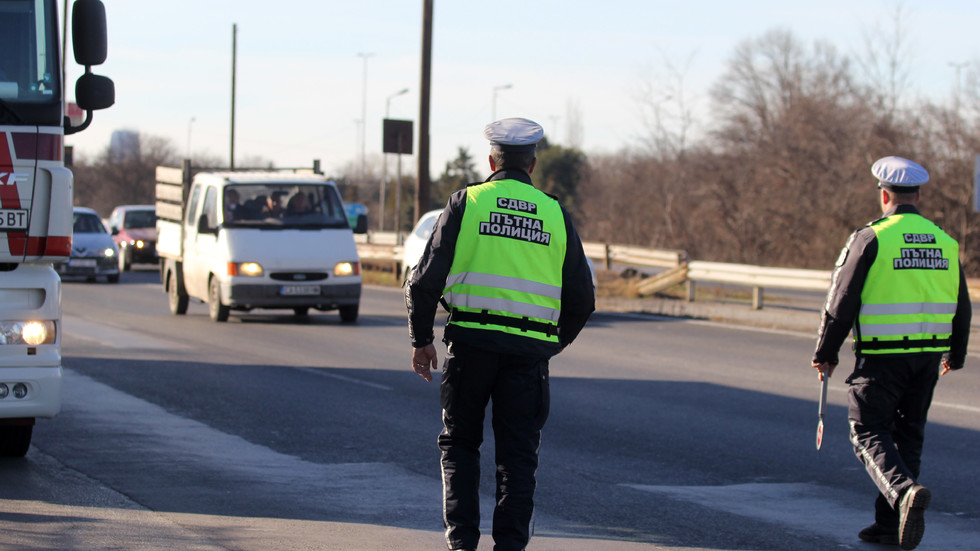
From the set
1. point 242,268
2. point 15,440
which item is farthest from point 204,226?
point 15,440

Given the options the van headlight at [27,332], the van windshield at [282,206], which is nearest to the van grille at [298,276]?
the van windshield at [282,206]

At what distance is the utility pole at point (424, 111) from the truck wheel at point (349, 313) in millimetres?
7616

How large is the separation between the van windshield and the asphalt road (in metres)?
3.13

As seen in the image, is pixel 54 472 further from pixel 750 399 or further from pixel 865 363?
pixel 750 399

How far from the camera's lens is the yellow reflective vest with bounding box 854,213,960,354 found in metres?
5.88

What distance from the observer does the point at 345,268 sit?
55.2 ft

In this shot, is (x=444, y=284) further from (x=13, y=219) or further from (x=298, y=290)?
(x=298, y=290)

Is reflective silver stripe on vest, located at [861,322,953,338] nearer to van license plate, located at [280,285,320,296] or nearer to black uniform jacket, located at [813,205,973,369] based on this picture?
black uniform jacket, located at [813,205,973,369]

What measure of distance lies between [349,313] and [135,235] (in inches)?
692

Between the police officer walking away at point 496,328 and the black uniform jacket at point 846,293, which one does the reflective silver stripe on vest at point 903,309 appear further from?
the police officer walking away at point 496,328

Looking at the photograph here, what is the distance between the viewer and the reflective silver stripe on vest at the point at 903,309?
5.89 m

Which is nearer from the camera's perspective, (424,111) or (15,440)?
(15,440)

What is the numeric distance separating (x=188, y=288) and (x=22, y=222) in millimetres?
11998

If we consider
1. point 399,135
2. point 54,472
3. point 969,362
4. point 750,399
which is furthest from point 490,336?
point 399,135
